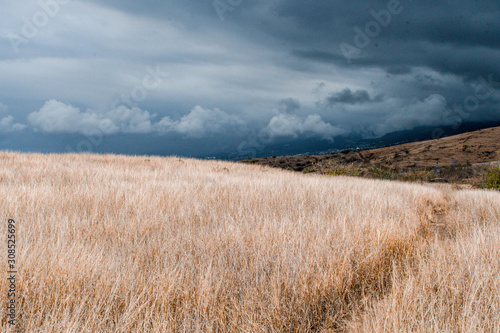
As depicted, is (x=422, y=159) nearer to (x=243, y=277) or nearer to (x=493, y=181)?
(x=493, y=181)

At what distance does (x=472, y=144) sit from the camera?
103 ft

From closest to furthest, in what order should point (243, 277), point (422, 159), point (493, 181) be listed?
1. point (243, 277)
2. point (493, 181)
3. point (422, 159)

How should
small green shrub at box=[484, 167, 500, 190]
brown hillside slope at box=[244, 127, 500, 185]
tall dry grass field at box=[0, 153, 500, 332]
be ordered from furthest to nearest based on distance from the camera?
brown hillside slope at box=[244, 127, 500, 185]
small green shrub at box=[484, 167, 500, 190]
tall dry grass field at box=[0, 153, 500, 332]

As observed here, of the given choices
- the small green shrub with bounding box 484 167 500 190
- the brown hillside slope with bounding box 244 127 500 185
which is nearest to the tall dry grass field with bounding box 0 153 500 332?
the small green shrub with bounding box 484 167 500 190

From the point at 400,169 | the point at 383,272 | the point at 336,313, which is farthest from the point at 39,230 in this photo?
the point at 400,169

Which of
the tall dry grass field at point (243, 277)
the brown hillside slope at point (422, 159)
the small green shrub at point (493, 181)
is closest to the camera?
the tall dry grass field at point (243, 277)

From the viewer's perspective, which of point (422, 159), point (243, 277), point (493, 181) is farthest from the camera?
point (422, 159)

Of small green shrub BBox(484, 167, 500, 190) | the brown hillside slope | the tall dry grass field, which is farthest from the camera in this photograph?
the brown hillside slope

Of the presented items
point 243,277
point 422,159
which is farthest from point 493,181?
point 243,277

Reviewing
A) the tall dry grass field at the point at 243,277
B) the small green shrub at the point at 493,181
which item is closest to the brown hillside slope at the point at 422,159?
the small green shrub at the point at 493,181

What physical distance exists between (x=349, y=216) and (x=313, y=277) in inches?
82.6

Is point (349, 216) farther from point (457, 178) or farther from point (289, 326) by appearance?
point (457, 178)

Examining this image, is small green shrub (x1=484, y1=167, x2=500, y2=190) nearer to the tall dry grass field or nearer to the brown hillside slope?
the brown hillside slope

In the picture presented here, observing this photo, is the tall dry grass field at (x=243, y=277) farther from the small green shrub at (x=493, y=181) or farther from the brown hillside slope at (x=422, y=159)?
the brown hillside slope at (x=422, y=159)
